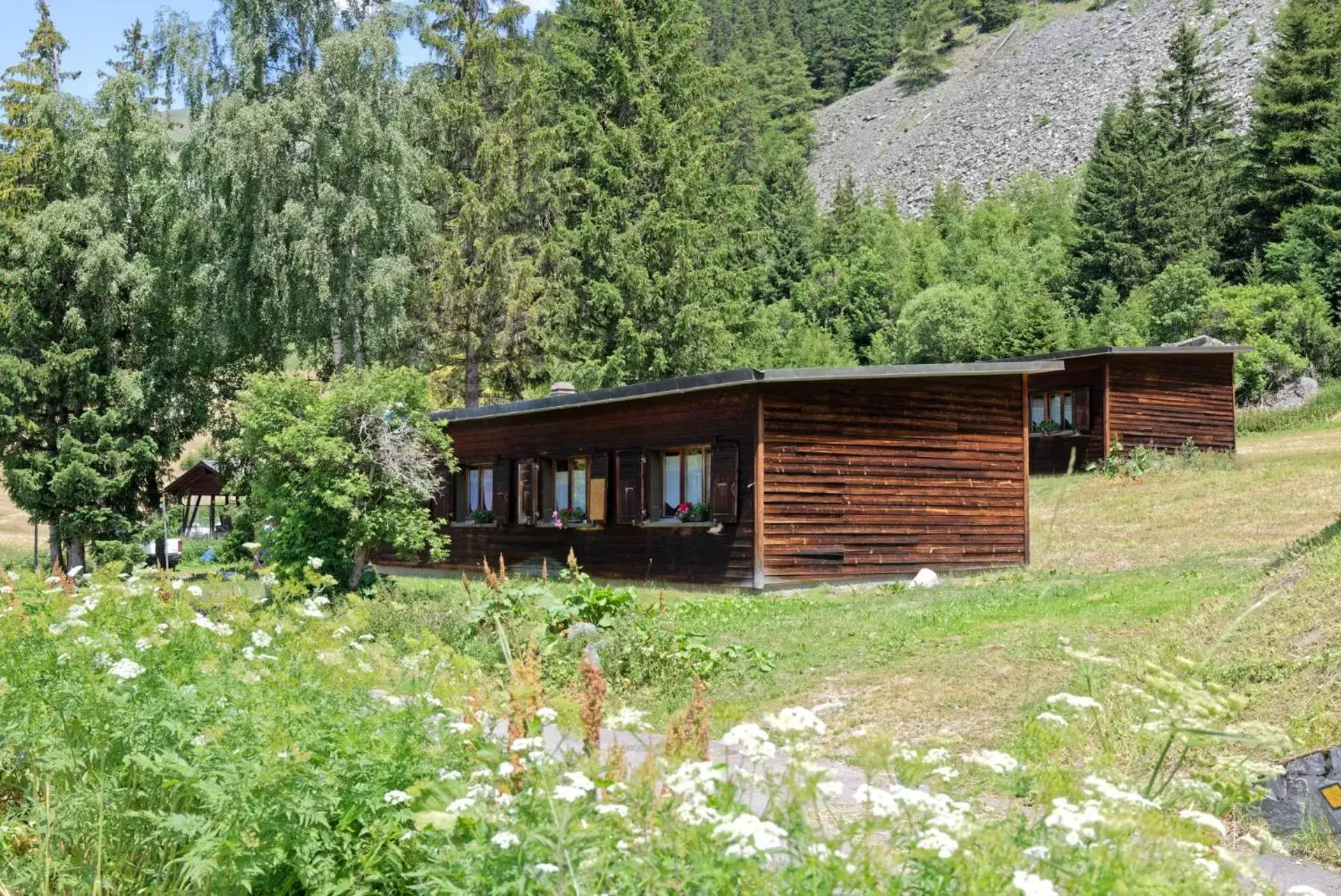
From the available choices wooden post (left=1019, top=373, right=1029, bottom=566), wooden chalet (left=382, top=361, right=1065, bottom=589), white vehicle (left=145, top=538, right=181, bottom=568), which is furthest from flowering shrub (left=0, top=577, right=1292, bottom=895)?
white vehicle (left=145, top=538, right=181, bottom=568)

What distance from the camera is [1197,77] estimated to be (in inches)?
2768

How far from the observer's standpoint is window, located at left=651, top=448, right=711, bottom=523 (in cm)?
1970

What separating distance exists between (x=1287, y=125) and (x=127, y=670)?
187ft

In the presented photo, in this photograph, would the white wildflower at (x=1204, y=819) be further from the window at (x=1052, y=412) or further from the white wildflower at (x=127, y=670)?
the window at (x=1052, y=412)

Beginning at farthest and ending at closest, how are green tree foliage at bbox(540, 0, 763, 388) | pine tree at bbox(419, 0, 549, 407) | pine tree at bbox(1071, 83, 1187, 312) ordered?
pine tree at bbox(1071, 83, 1187, 312)
green tree foliage at bbox(540, 0, 763, 388)
pine tree at bbox(419, 0, 549, 407)

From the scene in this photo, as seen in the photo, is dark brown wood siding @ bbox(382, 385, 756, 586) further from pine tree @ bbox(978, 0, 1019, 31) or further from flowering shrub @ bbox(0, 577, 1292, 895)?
pine tree @ bbox(978, 0, 1019, 31)

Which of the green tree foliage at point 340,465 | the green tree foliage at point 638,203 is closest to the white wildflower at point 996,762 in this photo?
the green tree foliage at point 340,465

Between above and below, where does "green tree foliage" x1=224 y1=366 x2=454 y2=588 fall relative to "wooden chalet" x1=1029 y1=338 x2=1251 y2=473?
below

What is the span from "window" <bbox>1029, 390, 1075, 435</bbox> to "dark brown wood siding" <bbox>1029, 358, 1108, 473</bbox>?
0.55 ft

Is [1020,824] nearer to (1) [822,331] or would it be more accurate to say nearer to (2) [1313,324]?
(2) [1313,324]

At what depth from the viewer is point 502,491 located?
2375 centimetres

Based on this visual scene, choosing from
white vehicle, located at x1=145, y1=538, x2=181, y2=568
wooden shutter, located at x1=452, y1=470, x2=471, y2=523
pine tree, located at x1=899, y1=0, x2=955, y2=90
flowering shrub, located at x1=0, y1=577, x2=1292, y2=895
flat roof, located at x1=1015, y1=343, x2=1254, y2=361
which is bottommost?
white vehicle, located at x1=145, y1=538, x2=181, y2=568

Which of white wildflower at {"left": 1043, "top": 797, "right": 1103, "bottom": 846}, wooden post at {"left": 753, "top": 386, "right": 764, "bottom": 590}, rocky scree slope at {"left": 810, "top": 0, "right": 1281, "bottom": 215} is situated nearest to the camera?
white wildflower at {"left": 1043, "top": 797, "right": 1103, "bottom": 846}

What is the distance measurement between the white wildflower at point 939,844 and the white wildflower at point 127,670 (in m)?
3.39
